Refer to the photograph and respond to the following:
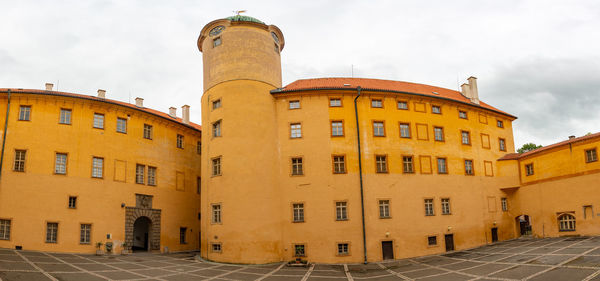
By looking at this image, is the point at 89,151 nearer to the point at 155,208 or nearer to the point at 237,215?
the point at 155,208

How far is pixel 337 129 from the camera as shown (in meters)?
31.0

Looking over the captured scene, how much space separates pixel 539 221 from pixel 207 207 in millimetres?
27069

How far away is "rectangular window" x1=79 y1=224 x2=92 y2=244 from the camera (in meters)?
29.4

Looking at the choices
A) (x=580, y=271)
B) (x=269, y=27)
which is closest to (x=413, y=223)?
(x=580, y=271)

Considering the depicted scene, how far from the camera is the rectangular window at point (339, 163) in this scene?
30.2m

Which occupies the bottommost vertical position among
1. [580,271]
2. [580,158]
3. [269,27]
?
[580,271]

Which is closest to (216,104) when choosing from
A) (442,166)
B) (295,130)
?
(295,130)

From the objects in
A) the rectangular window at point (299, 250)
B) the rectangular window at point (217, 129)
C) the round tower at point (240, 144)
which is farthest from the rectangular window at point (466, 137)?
the rectangular window at point (217, 129)

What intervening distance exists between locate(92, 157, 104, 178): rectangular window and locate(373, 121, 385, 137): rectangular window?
2093 centimetres

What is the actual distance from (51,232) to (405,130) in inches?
1050

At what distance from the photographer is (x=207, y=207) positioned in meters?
30.4

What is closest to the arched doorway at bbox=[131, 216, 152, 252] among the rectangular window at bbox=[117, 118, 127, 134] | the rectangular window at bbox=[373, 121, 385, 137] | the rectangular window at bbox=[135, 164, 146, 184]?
the rectangular window at bbox=[135, 164, 146, 184]

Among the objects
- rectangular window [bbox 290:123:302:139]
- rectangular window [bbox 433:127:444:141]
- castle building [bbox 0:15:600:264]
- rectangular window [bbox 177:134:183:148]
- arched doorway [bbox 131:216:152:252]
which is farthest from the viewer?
arched doorway [bbox 131:216:152:252]

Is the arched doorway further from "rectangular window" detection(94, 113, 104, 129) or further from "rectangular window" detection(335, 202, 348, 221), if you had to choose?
"rectangular window" detection(335, 202, 348, 221)
